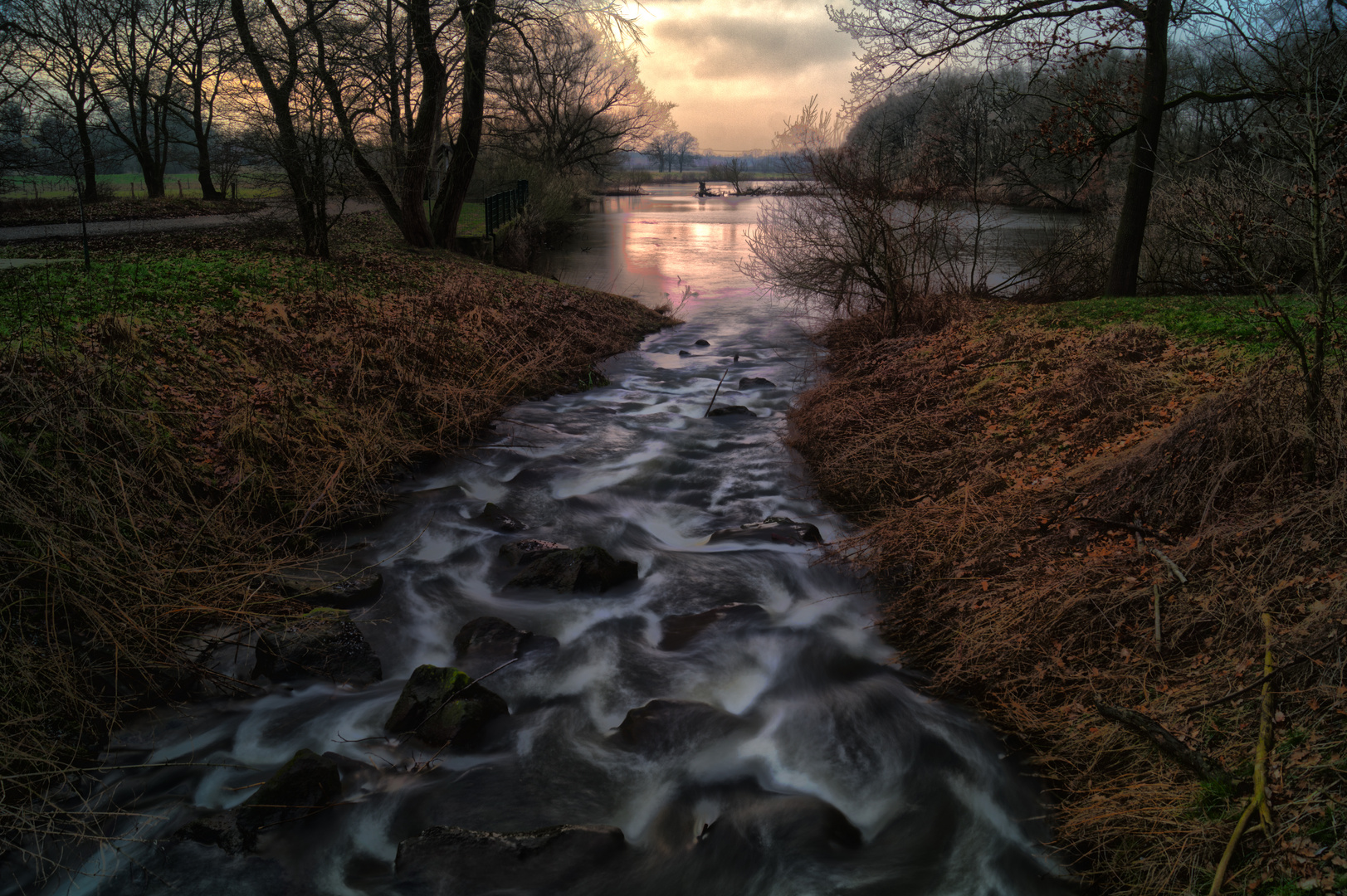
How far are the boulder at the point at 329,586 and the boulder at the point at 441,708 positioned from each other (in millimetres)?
1296

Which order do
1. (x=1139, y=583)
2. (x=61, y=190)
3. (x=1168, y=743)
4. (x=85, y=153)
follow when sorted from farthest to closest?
1. (x=61, y=190)
2. (x=85, y=153)
3. (x=1139, y=583)
4. (x=1168, y=743)

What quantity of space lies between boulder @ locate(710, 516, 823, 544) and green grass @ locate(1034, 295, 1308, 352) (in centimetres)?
367

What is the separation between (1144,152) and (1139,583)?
11399mm

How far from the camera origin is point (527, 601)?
6.19m

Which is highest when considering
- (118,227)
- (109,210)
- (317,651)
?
(109,210)

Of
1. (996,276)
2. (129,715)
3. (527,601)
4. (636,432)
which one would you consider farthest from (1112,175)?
(129,715)

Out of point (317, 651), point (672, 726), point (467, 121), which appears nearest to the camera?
point (672, 726)

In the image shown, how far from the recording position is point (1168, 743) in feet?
10.8

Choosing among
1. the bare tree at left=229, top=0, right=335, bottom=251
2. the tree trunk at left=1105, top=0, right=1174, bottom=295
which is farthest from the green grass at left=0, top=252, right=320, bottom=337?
the tree trunk at left=1105, top=0, right=1174, bottom=295

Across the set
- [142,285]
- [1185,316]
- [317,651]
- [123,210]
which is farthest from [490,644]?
[123,210]

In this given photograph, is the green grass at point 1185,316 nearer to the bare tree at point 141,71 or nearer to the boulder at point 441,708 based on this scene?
the boulder at point 441,708

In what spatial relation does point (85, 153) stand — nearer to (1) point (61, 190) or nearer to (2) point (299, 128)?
(1) point (61, 190)

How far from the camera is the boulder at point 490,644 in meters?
5.35

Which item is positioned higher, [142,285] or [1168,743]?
[142,285]
